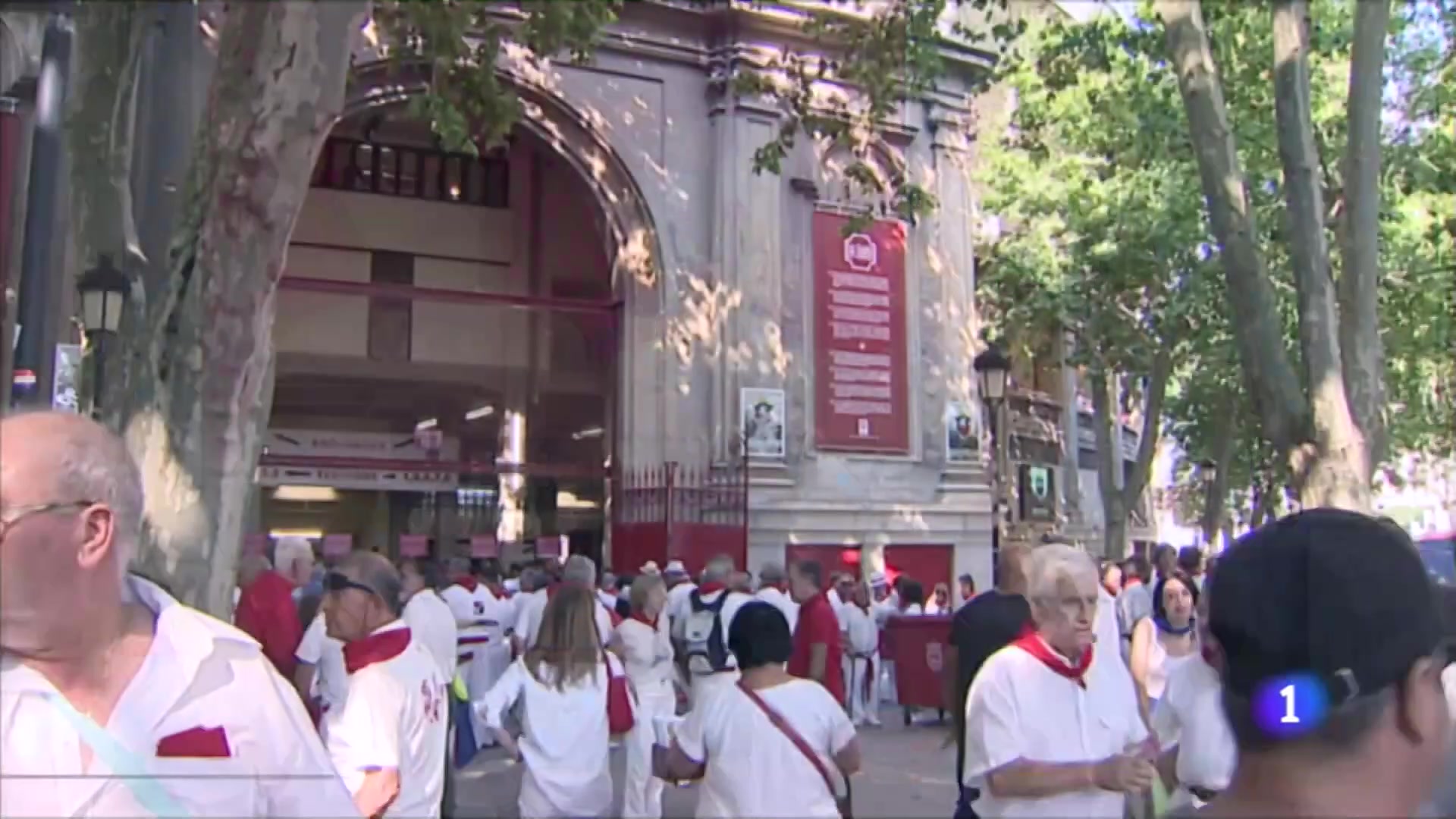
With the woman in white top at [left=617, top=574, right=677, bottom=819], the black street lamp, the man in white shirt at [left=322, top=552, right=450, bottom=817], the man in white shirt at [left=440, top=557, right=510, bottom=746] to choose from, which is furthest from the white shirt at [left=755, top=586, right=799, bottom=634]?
the man in white shirt at [left=322, top=552, right=450, bottom=817]

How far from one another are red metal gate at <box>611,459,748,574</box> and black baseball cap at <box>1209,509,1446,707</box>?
17.5 meters

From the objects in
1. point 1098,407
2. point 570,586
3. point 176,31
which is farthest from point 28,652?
point 1098,407

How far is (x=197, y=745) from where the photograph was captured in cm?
218

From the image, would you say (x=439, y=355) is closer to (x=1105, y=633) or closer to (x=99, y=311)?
(x=99, y=311)

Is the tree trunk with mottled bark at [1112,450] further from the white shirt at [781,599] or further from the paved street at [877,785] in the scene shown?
the white shirt at [781,599]

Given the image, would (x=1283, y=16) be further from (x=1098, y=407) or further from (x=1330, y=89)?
(x=1098, y=407)

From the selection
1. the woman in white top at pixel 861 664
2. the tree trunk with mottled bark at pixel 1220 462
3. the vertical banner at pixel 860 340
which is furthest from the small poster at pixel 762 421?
the tree trunk with mottled bark at pixel 1220 462

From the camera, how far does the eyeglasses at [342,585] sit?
5234 mm

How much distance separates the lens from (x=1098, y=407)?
100 ft

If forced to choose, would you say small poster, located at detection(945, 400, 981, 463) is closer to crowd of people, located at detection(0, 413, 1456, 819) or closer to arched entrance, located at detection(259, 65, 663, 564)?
arched entrance, located at detection(259, 65, 663, 564)

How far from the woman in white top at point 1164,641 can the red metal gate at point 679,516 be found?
12.2m

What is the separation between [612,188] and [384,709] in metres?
18.0

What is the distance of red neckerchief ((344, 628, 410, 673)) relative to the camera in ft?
16.2

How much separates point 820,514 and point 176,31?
1492 centimetres
